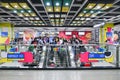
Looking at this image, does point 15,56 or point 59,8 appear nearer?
point 15,56

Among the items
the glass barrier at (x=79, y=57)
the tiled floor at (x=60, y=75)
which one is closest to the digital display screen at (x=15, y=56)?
the glass barrier at (x=79, y=57)

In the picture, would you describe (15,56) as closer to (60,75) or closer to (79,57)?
(60,75)

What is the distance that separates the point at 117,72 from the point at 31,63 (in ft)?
10.6

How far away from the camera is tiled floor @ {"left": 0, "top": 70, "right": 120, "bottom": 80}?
23.3ft

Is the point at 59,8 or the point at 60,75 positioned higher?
the point at 59,8

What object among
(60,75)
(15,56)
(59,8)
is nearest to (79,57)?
(60,75)

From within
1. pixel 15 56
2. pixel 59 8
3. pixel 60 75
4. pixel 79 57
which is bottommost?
pixel 60 75

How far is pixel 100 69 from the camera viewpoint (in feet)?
27.1

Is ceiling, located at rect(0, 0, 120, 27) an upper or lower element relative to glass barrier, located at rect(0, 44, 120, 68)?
upper

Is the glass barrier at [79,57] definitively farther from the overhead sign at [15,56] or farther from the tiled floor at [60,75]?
the tiled floor at [60,75]

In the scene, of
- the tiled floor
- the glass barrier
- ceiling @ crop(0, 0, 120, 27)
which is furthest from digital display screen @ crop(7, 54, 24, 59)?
ceiling @ crop(0, 0, 120, 27)

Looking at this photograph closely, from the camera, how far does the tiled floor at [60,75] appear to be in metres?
7.10

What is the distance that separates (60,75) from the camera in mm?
7457

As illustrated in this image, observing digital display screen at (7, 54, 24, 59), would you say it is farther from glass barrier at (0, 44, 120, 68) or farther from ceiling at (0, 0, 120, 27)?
ceiling at (0, 0, 120, 27)
